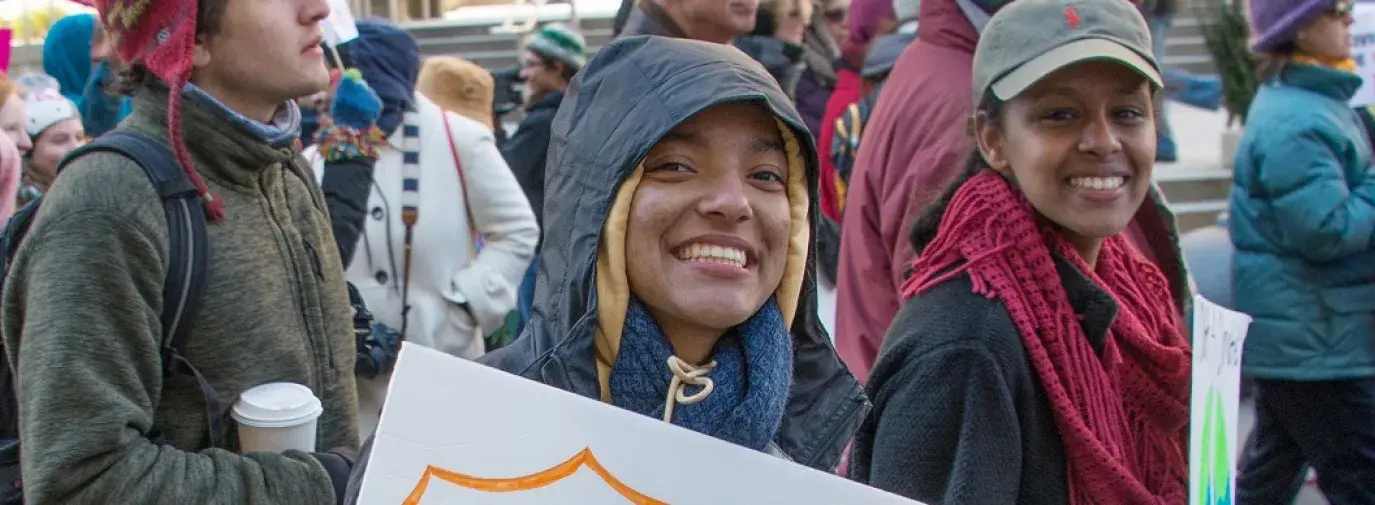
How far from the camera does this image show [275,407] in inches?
93.7

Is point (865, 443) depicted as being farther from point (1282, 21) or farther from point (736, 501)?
point (1282, 21)

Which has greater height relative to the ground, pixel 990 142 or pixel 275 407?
pixel 990 142

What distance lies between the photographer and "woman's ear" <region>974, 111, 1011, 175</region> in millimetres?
2732

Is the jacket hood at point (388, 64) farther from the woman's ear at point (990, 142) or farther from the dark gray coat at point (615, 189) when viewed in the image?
the dark gray coat at point (615, 189)

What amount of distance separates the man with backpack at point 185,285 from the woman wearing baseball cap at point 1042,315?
971 mm

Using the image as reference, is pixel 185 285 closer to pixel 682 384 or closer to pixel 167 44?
pixel 167 44

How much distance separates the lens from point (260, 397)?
2.40 m

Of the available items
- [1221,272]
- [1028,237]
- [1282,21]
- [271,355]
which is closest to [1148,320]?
[1028,237]

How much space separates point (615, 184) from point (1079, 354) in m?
1.02

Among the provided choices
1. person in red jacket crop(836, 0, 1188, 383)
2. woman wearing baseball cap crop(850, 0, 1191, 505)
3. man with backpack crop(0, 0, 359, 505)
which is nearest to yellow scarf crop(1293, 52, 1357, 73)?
person in red jacket crop(836, 0, 1188, 383)

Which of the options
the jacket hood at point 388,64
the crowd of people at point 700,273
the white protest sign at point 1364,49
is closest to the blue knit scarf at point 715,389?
the crowd of people at point 700,273

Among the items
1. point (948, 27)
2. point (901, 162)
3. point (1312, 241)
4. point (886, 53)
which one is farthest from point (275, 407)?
point (1312, 241)

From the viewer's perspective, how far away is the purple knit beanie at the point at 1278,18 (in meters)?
4.71

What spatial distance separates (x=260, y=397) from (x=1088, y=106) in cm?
151
